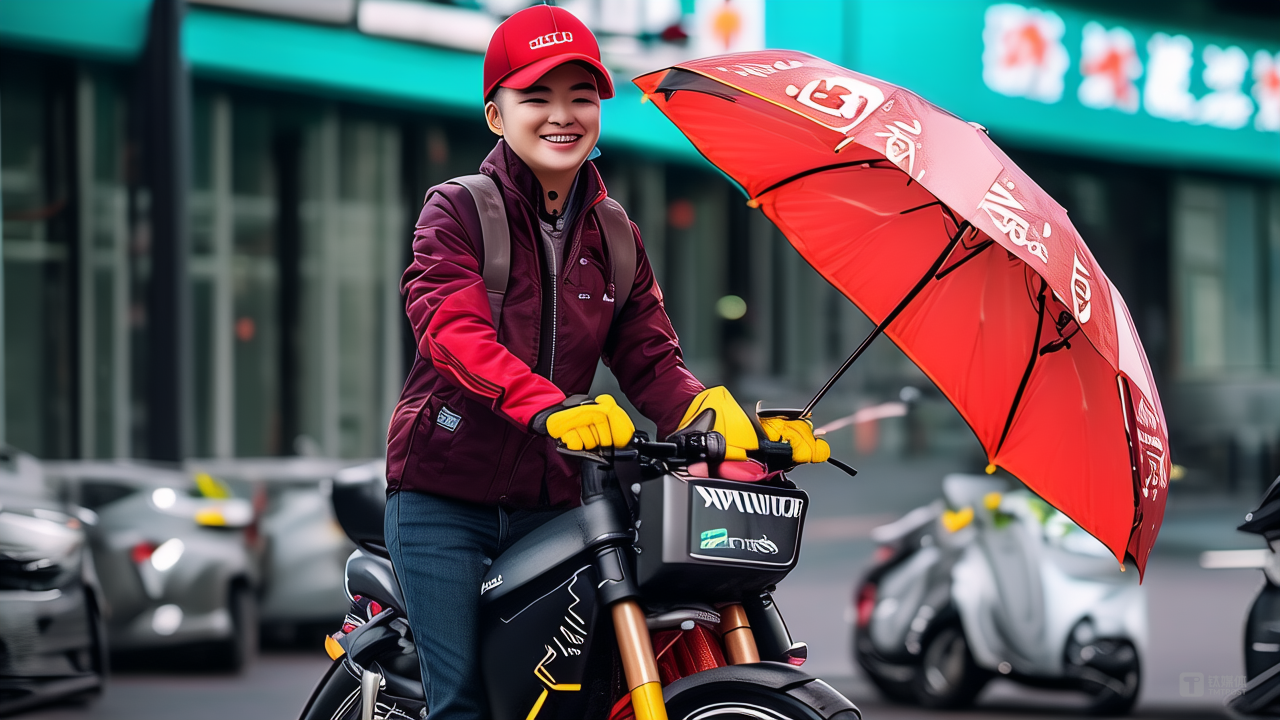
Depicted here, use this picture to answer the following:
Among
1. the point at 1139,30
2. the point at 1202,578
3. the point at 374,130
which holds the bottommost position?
the point at 1202,578

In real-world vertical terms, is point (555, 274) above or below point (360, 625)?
above

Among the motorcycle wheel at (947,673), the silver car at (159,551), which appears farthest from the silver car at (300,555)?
the motorcycle wheel at (947,673)

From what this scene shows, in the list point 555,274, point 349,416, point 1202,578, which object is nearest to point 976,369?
point 555,274

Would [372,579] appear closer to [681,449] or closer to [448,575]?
Result: [448,575]

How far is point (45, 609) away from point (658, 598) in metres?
4.73

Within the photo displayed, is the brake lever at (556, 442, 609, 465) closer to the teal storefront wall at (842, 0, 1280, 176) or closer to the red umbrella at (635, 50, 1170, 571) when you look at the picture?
the red umbrella at (635, 50, 1170, 571)

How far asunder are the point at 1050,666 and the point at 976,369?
436 centimetres

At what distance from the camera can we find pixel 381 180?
19250 millimetres

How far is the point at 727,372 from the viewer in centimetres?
2248

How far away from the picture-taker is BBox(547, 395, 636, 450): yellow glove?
115 inches

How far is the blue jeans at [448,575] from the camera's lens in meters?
3.37

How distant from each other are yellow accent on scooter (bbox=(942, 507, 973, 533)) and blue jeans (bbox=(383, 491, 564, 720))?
510 cm

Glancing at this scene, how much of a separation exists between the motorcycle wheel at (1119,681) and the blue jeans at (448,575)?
206 inches

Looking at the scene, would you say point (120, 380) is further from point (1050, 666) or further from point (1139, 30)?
point (1139, 30)
